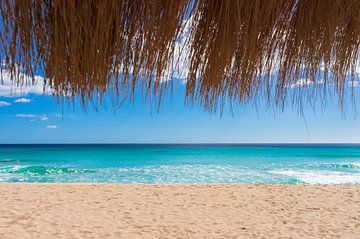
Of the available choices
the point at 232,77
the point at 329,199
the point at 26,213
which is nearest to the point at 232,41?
the point at 232,77

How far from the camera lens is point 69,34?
772mm

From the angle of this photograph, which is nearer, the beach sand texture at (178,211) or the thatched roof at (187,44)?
the thatched roof at (187,44)

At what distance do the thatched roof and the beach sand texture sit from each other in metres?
2.80

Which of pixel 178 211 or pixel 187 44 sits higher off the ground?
pixel 187 44

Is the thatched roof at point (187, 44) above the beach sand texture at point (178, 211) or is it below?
above

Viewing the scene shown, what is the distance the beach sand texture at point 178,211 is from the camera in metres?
3.71

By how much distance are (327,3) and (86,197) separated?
5138 millimetres

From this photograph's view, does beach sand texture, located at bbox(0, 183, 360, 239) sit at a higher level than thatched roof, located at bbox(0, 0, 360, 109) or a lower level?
lower

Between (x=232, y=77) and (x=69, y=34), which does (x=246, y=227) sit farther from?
(x=69, y=34)

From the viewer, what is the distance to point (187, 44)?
976 mm

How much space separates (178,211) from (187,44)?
3930mm

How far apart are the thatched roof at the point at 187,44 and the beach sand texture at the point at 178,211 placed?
280 centimetres

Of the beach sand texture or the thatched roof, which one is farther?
the beach sand texture

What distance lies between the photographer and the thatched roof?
74 centimetres
